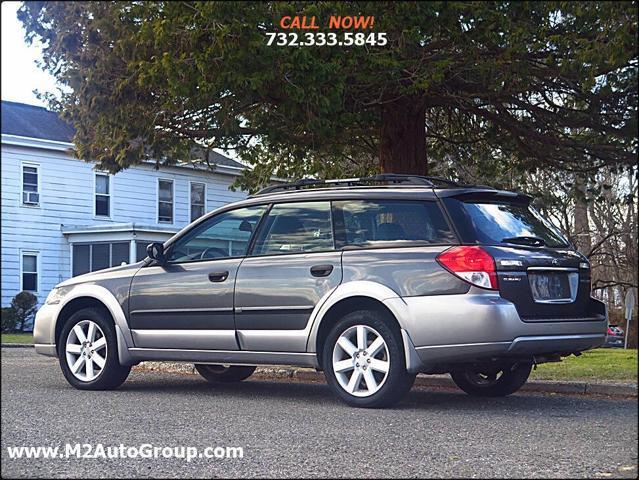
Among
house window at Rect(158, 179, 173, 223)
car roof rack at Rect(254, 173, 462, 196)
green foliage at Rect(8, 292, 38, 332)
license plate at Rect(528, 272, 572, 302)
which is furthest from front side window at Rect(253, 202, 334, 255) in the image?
house window at Rect(158, 179, 173, 223)

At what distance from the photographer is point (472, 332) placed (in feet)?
24.8

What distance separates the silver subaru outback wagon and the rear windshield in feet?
0.04

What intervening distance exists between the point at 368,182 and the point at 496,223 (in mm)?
1411

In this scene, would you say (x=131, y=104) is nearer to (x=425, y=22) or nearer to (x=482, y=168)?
(x=425, y=22)

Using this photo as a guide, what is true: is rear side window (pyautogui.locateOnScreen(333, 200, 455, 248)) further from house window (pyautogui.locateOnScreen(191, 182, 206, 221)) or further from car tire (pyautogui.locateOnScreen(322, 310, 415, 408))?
house window (pyautogui.locateOnScreen(191, 182, 206, 221))

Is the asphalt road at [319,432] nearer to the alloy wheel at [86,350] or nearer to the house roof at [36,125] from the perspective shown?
the alloy wheel at [86,350]

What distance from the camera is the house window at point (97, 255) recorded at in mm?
32812

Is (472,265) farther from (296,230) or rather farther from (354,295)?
(296,230)

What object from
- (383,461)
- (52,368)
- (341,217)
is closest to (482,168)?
(52,368)

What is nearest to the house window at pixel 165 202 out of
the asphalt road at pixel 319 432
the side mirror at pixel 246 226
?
the asphalt road at pixel 319 432

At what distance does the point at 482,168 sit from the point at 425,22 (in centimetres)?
698

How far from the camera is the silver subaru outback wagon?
7695 millimetres

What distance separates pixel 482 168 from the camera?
17.8m

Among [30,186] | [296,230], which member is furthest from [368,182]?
[30,186]
